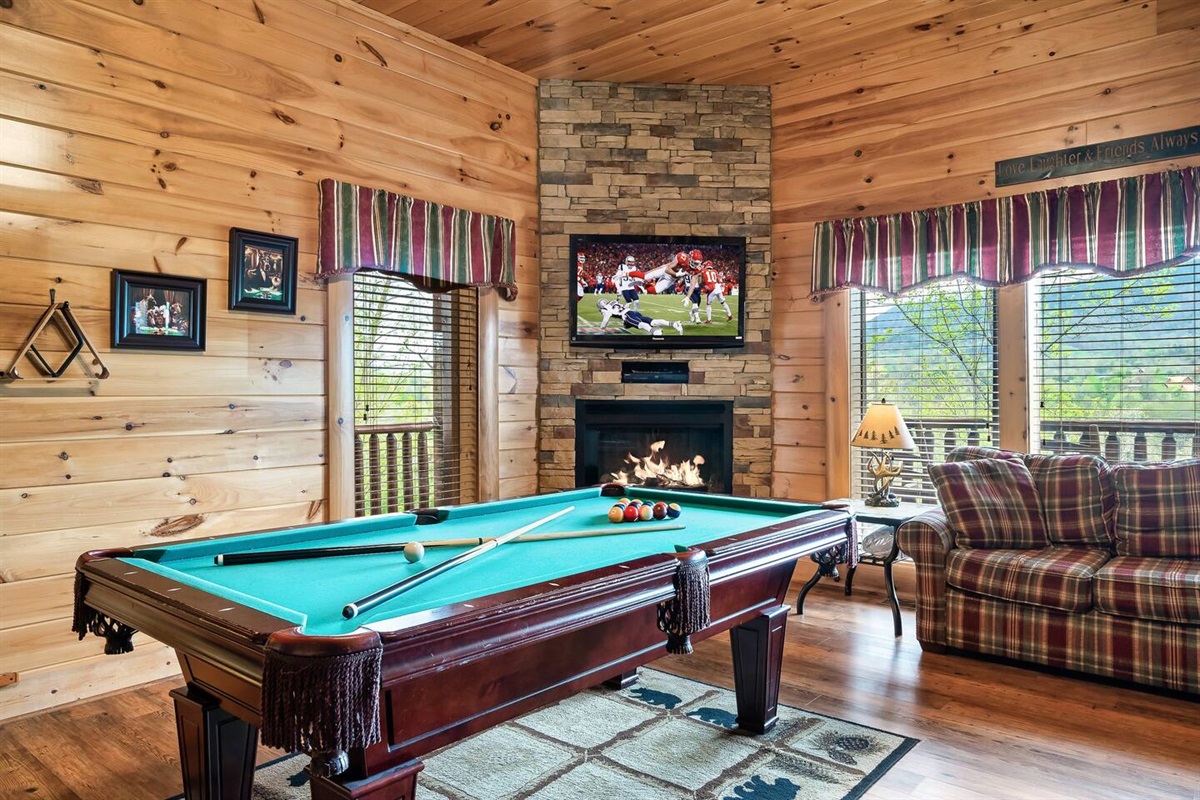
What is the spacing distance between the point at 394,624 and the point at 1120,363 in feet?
13.3

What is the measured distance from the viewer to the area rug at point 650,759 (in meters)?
2.44

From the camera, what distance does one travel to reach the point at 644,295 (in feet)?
16.6

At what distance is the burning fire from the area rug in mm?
2140

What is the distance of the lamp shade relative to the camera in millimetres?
4266

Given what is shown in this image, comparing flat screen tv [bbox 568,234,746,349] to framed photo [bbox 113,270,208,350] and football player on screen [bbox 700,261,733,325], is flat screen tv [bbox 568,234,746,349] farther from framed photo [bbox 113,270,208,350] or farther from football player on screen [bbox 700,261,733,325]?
framed photo [bbox 113,270,208,350]

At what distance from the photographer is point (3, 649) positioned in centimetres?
303

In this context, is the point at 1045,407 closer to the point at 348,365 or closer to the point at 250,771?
the point at 348,365

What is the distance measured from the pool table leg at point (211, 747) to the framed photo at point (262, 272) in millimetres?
2155

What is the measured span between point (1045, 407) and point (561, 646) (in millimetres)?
3495

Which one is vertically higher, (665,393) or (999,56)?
(999,56)

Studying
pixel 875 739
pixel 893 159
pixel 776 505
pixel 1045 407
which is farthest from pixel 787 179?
pixel 875 739

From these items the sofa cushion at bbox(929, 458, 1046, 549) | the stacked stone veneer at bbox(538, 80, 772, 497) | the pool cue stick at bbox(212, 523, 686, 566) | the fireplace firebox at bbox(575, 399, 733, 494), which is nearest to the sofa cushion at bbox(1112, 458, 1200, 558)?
the sofa cushion at bbox(929, 458, 1046, 549)

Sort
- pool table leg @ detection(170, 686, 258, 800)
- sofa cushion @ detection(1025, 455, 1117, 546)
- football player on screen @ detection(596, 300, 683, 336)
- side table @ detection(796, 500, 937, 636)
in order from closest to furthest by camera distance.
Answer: pool table leg @ detection(170, 686, 258, 800) → sofa cushion @ detection(1025, 455, 1117, 546) → side table @ detection(796, 500, 937, 636) → football player on screen @ detection(596, 300, 683, 336)

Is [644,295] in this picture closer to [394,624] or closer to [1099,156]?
[1099,156]
